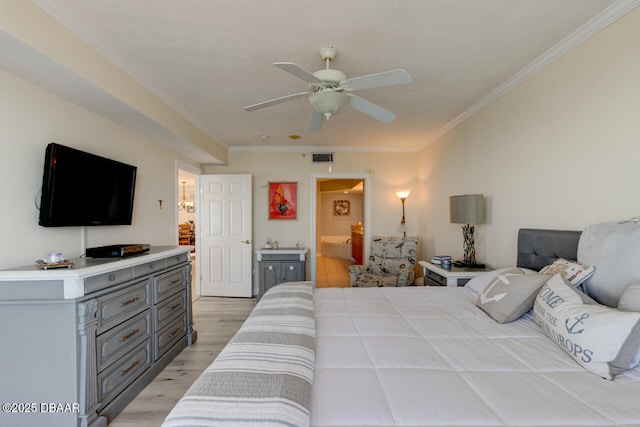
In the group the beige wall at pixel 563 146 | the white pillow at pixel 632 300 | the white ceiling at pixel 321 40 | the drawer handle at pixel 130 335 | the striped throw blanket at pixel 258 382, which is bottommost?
the drawer handle at pixel 130 335

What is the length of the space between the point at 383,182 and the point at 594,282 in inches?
136

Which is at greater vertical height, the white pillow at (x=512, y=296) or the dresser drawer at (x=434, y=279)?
the white pillow at (x=512, y=296)

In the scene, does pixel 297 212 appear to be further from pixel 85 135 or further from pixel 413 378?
pixel 413 378

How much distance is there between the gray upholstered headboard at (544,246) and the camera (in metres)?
1.85

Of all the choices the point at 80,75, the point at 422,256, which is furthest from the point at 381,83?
the point at 422,256

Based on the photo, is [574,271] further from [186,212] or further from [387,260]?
[186,212]

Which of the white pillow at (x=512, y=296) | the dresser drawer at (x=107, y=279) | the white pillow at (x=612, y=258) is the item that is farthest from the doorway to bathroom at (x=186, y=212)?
the white pillow at (x=612, y=258)

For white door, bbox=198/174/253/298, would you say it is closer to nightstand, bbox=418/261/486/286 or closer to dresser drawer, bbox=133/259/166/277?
dresser drawer, bbox=133/259/166/277

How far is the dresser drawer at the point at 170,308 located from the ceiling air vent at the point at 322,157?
9.38 feet

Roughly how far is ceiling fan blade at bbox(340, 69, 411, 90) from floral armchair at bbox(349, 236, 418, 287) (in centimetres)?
271

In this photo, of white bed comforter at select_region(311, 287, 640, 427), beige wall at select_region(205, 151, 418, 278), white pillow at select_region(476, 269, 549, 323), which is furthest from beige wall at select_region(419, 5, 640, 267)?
beige wall at select_region(205, 151, 418, 278)

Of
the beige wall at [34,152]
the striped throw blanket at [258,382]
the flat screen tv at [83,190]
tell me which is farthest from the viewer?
the flat screen tv at [83,190]

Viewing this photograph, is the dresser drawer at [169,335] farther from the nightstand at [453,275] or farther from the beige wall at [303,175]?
the nightstand at [453,275]

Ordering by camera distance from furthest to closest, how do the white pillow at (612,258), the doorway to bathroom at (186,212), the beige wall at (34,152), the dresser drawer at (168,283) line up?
the doorway to bathroom at (186,212) < the dresser drawer at (168,283) < the beige wall at (34,152) < the white pillow at (612,258)
